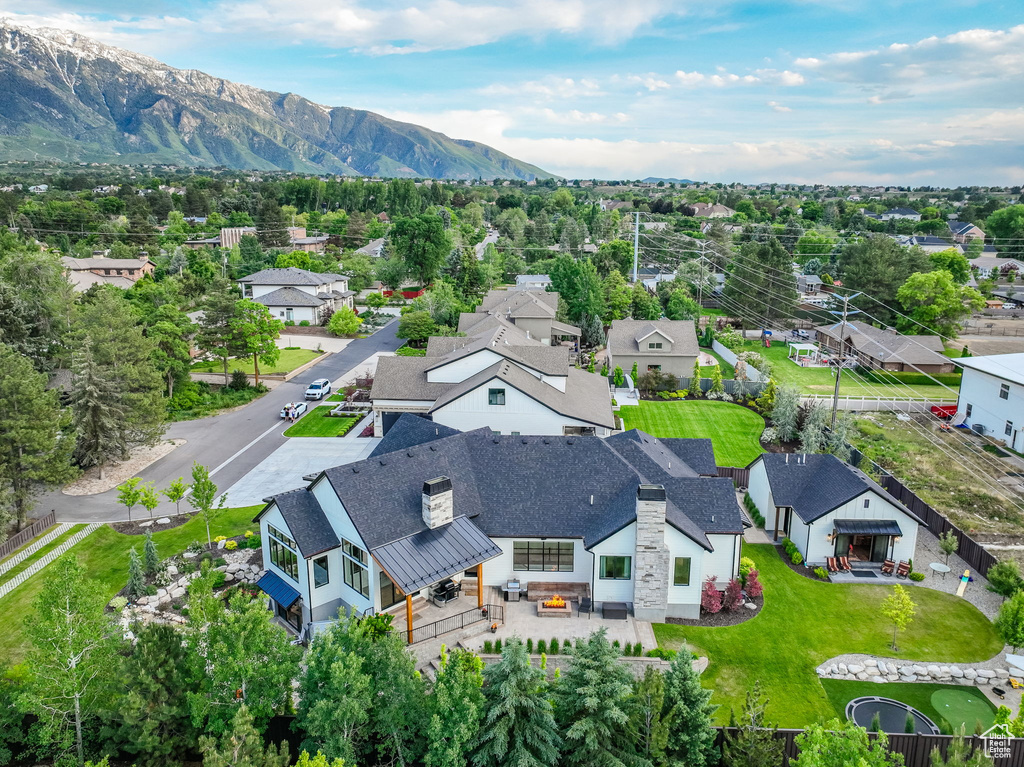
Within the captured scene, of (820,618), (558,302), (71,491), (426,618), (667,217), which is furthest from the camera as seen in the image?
(667,217)

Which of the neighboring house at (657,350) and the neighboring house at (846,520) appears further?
the neighboring house at (657,350)

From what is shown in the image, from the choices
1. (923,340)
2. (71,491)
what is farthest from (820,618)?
(923,340)

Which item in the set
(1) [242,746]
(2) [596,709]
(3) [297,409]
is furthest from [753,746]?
(3) [297,409]

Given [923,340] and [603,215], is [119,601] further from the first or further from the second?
[603,215]

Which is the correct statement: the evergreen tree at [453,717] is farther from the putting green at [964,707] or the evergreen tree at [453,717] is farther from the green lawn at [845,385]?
the green lawn at [845,385]

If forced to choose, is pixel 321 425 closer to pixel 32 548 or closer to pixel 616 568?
pixel 32 548

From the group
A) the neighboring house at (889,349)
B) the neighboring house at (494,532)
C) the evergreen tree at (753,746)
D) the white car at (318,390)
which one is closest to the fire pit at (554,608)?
the neighboring house at (494,532)
